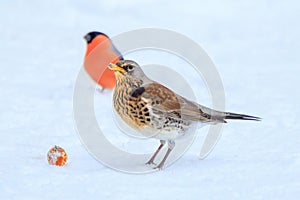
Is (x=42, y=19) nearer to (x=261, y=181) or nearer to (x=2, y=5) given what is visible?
(x=2, y=5)

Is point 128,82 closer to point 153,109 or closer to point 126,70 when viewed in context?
point 126,70

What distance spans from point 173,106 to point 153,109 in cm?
20

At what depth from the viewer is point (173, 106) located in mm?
4773

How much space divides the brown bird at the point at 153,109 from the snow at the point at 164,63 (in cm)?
27

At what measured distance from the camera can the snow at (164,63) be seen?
4164 millimetres

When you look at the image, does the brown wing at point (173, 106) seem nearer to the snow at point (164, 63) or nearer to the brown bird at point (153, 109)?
the brown bird at point (153, 109)

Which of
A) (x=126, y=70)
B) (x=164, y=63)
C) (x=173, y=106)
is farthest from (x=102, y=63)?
(x=173, y=106)

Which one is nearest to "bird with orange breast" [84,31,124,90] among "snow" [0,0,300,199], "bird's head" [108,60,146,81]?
"snow" [0,0,300,199]

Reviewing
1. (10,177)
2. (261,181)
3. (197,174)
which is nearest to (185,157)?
(197,174)

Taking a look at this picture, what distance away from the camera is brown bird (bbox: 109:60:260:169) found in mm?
4621

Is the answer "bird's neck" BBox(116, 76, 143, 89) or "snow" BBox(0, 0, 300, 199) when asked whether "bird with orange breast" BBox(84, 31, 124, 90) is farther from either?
"bird's neck" BBox(116, 76, 143, 89)

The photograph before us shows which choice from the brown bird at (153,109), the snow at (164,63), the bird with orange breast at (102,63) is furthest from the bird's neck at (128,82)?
the bird with orange breast at (102,63)

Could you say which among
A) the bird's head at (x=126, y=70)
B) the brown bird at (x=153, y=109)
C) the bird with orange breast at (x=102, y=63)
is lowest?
the brown bird at (x=153, y=109)

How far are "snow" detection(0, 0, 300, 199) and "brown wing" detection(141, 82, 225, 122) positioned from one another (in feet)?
1.06
